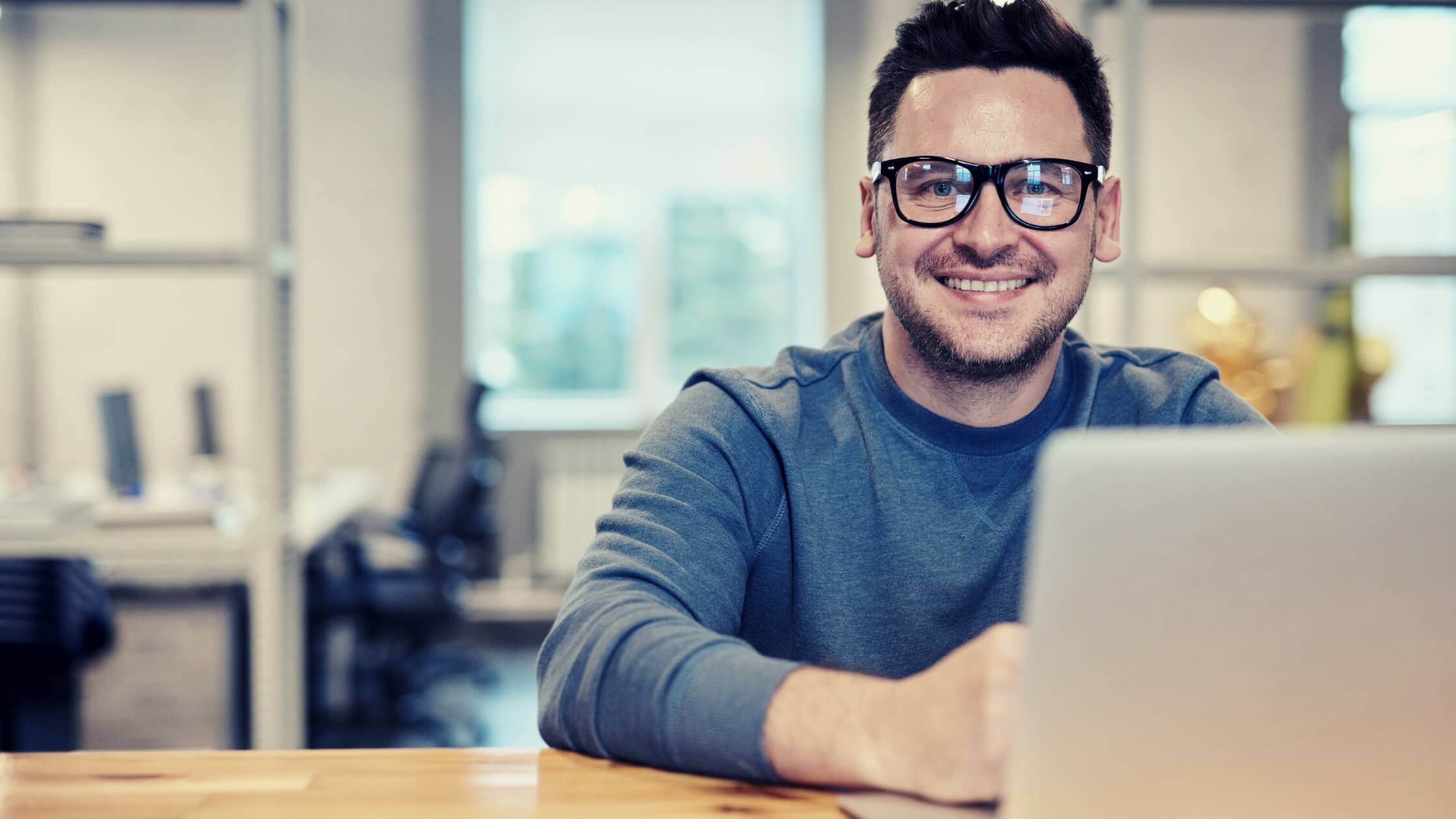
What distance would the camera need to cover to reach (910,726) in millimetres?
695

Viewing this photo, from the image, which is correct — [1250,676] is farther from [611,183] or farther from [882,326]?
[611,183]

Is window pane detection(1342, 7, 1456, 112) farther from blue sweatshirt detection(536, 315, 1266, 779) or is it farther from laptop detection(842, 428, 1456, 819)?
laptop detection(842, 428, 1456, 819)

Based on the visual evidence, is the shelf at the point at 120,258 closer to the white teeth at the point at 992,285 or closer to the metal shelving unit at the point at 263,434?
the metal shelving unit at the point at 263,434

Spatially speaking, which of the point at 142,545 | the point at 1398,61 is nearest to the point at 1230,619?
the point at 142,545

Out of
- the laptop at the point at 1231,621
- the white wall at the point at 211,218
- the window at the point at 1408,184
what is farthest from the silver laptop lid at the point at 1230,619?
the window at the point at 1408,184


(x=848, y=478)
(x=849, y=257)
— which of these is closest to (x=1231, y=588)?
(x=848, y=478)

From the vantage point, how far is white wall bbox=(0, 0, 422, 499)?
4773mm

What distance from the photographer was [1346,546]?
53cm

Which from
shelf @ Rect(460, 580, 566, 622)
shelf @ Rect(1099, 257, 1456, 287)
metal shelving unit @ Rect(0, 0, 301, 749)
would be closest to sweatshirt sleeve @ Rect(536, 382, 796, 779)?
metal shelving unit @ Rect(0, 0, 301, 749)

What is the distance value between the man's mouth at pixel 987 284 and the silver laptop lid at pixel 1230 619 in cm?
58

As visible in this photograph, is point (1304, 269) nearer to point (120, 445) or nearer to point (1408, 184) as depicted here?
point (120, 445)

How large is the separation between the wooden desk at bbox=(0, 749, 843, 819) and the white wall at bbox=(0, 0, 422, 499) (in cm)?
420

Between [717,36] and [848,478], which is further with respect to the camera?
[717,36]

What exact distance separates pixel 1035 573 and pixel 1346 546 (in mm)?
148
